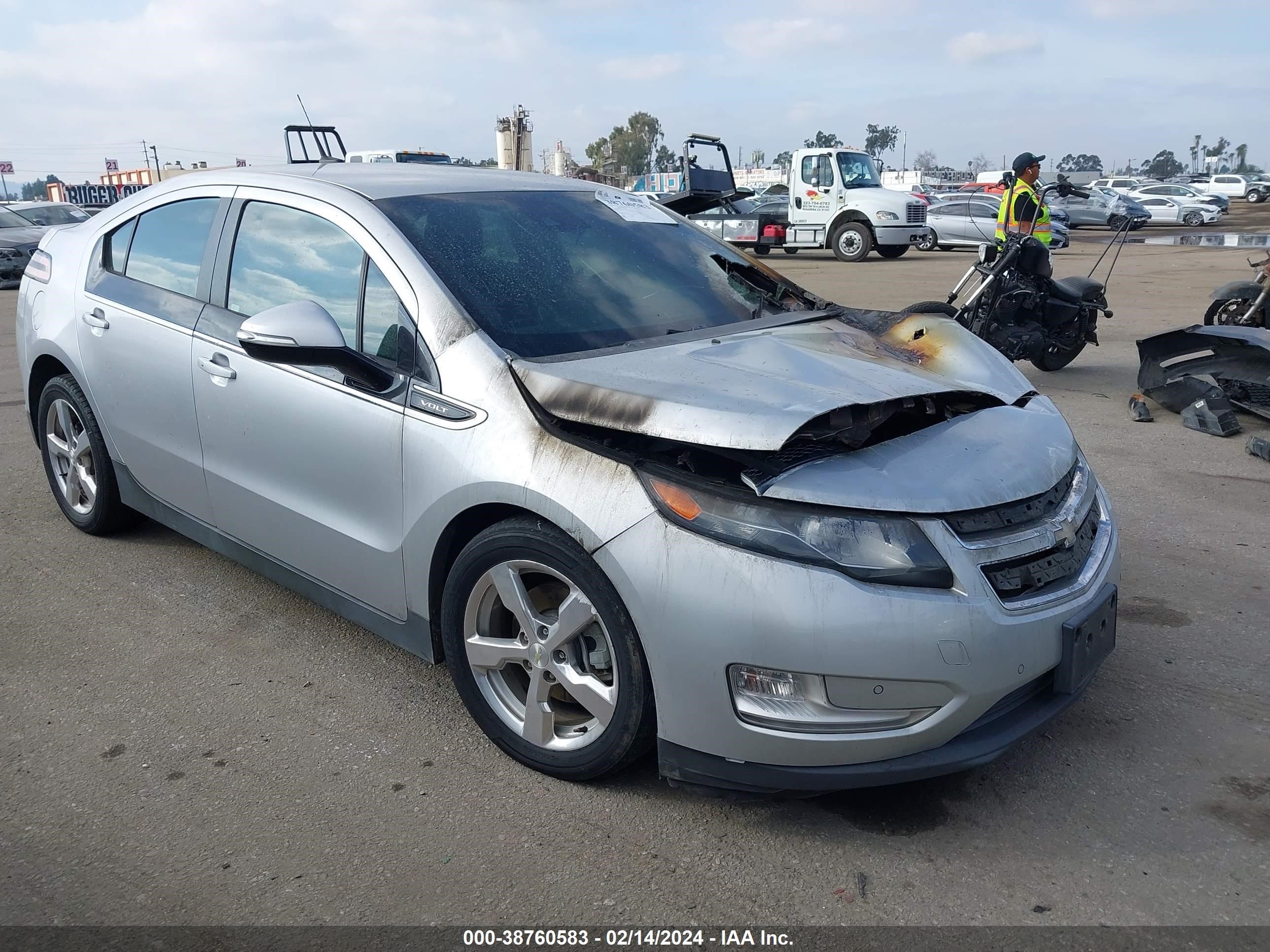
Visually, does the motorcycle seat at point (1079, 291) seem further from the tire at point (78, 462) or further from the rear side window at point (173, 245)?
the tire at point (78, 462)

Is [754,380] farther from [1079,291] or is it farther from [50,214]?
[50,214]

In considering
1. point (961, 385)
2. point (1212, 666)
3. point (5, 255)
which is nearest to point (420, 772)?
point (961, 385)

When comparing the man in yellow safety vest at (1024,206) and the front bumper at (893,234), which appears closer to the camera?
the man in yellow safety vest at (1024,206)

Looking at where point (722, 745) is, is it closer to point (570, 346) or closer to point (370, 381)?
point (570, 346)

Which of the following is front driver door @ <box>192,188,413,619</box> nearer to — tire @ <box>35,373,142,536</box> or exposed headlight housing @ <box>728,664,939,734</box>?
tire @ <box>35,373,142,536</box>

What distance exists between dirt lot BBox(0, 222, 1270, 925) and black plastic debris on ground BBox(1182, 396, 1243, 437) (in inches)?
111

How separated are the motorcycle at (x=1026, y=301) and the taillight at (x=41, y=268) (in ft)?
20.4

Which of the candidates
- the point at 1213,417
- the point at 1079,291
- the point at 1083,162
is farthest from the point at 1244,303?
the point at 1083,162

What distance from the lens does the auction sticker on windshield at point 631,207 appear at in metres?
3.88

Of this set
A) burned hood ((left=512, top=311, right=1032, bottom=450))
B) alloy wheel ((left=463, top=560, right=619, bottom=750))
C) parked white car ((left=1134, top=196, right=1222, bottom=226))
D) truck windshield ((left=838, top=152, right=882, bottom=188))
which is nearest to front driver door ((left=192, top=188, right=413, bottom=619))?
alloy wheel ((left=463, top=560, right=619, bottom=750))

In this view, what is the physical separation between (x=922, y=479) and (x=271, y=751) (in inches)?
79.1

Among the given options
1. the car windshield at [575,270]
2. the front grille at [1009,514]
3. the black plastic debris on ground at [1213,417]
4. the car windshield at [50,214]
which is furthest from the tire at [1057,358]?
the car windshield at [50,214]

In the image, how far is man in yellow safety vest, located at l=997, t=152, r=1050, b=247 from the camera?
8.80m

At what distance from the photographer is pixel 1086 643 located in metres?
2.59
